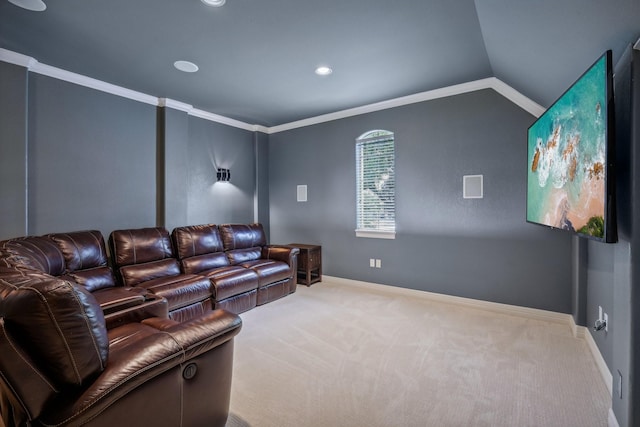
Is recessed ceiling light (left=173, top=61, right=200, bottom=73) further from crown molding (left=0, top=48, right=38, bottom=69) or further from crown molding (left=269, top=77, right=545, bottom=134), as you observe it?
crown molding (left=269, top=77, right=545, bottom=134)

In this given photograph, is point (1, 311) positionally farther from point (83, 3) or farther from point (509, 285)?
point (509, 285)

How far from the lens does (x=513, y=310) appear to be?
353cm

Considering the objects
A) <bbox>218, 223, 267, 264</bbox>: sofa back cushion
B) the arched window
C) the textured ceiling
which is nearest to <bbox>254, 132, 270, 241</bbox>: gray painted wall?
<bbox>218, 223, 267, 264</bbox>: sofa back cushion

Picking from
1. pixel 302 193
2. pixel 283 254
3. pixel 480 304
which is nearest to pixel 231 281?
pixel 283 254

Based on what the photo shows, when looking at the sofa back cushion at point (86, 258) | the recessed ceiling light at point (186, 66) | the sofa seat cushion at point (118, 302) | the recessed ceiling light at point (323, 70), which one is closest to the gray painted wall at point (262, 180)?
the recessed ceiling light at point (186, 66)

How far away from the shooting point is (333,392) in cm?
209

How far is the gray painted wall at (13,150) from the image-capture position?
2920 millimetres

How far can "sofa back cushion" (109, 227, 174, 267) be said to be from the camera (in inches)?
135

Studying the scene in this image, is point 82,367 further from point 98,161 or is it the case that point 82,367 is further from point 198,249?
point 98,161

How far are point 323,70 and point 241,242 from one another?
2746 mm

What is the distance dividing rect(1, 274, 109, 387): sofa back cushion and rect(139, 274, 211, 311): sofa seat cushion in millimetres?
1923

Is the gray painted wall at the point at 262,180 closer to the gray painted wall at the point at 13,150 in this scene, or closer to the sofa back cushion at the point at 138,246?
the sofa back cushion at the point at 138,246

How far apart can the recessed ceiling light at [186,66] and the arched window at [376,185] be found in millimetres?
2502

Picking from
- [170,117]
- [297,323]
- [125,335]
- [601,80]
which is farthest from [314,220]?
[601,80]
